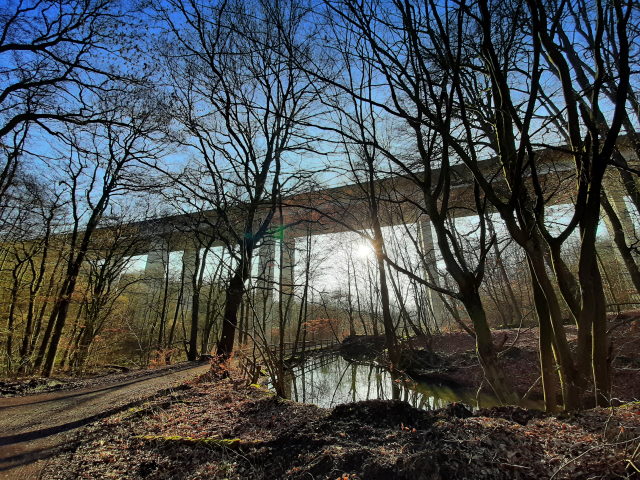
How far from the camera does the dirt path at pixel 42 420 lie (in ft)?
9.86

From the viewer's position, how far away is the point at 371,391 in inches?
362

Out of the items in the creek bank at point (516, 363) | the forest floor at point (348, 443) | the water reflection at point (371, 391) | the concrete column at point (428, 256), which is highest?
the concrete column at point (428, 256)

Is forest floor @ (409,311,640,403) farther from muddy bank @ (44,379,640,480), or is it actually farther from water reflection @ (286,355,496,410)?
muddy bank @ (44,379,640,480)

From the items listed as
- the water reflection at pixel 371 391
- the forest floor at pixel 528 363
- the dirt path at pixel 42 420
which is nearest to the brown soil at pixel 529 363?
the forest floor at pixel 528 363

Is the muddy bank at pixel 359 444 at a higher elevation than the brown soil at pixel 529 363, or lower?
higher

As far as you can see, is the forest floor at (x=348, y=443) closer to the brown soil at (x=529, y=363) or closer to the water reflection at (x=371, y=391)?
the brown soil at (x=529, y=363)

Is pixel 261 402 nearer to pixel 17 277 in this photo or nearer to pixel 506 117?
pixel 506 117

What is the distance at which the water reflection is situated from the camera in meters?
7.70

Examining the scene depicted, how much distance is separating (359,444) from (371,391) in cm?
774

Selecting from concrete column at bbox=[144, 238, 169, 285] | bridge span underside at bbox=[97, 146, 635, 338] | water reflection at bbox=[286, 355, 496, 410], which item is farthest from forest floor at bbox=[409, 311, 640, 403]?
concrete column at bbox=[144, 238, 169, 285]

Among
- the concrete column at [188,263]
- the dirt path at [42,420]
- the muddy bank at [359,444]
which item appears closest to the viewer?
the muddy bank at [359,444]

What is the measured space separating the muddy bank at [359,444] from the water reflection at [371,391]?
3.42m

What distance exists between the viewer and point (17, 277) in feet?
45.8

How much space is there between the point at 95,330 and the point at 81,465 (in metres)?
15.1
